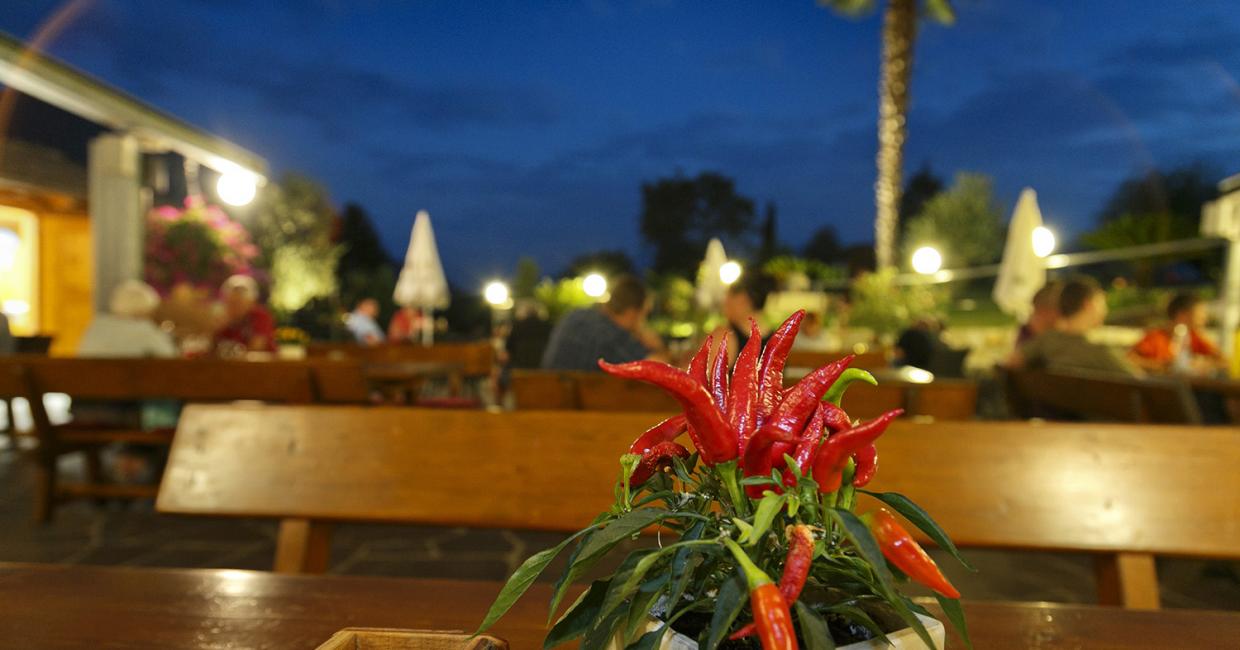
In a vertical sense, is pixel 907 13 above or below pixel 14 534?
above

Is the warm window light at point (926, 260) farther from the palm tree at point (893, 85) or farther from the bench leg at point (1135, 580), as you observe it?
the bench leg at point (1135, 580)

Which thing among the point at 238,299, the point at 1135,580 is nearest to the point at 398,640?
the point at 1135,580

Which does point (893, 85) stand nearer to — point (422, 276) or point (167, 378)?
point (422, 276)

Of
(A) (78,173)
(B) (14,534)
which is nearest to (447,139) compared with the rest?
(A) (78,173)

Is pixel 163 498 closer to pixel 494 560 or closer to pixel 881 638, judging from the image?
pixel 881 638

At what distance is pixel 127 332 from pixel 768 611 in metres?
5.20

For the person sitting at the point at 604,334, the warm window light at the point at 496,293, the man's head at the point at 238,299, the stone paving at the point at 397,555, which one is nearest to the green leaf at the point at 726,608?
the stone paving at the point at 397,555

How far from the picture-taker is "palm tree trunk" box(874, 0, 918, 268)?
12.2 m

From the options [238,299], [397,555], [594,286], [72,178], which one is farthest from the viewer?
[594,286]

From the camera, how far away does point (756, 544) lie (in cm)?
46

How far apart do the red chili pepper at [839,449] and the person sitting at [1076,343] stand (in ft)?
13.4

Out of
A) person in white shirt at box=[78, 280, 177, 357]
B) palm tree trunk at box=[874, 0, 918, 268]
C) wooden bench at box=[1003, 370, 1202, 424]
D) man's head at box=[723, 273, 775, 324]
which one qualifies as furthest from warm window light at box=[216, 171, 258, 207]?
palm tree trunk at box=[874, 0, 918, 268]

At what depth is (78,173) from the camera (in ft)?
40.7

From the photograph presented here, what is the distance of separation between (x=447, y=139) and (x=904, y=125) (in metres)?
53.1
